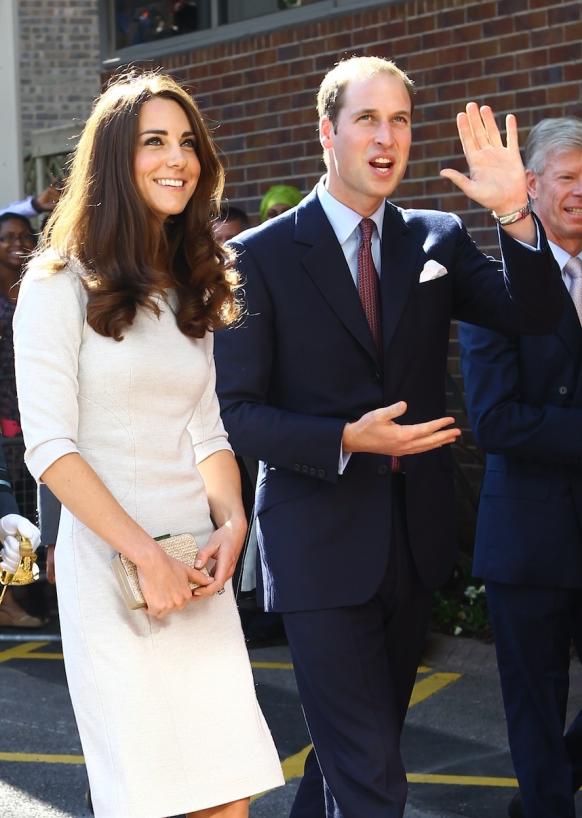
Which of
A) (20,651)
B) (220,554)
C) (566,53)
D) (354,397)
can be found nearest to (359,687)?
(220,554)

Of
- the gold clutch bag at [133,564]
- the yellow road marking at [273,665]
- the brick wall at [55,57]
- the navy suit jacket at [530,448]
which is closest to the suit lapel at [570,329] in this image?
the navy suit jacket at [530,448]

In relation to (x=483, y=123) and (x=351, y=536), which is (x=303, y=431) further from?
(x=483, y=123)

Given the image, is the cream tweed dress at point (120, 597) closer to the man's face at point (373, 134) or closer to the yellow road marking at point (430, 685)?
the man's face at point (373, 134)

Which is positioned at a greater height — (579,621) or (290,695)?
(579,621)

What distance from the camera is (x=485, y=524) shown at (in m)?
4.43

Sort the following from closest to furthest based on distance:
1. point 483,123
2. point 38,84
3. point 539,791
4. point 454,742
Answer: point 483,123, point 539,791, point 454,742, point 38,84

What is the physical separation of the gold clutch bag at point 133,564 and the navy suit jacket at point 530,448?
137 cm

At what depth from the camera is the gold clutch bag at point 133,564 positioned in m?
3.07

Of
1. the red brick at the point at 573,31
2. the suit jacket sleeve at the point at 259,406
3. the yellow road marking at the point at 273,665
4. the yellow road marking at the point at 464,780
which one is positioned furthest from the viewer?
the red brick at the point at 573,31

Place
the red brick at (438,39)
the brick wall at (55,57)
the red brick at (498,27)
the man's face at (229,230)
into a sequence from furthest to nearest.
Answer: the brick wall at (55,57) < the red brick at (438,39) < the man's face at (229,230) < the red brick at (498,27)

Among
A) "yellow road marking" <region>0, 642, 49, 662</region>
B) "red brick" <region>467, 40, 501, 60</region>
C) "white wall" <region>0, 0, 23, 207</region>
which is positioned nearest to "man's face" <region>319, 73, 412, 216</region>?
"red brick" <region>467, 40, 501, 60</region>

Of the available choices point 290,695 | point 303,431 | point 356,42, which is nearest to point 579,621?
point 303,431

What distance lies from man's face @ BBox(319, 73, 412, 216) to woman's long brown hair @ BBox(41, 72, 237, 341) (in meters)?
0.45

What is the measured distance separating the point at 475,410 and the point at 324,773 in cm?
125
